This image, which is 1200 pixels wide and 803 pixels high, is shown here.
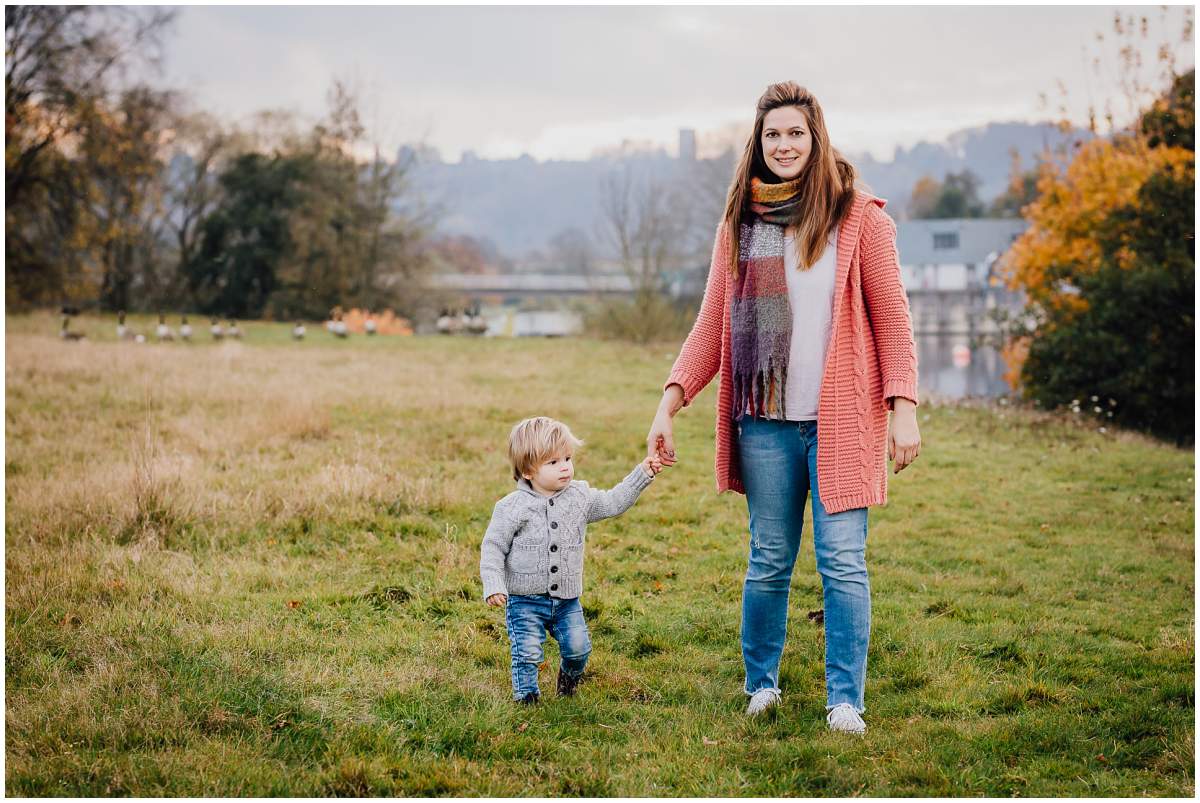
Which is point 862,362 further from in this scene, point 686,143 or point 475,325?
point 686,143

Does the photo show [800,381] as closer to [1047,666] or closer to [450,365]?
[1047,666]

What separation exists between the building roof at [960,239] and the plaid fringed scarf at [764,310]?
66348mm

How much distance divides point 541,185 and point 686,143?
1921 centimetres

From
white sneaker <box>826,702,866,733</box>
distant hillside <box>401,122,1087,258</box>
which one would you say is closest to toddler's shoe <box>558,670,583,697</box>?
white sneaker <box>826,702,866,733</box>

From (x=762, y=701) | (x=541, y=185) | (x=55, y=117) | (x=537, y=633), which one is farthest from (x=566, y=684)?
(x=541, y=185)

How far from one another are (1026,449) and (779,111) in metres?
8.64

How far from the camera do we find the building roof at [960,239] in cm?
6619

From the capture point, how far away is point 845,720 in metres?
3.49

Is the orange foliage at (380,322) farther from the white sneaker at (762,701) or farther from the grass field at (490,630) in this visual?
the white sneaker at (762,701)

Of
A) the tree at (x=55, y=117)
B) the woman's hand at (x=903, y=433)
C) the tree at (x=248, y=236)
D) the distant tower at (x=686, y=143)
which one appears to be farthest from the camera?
the distant tower at (x=686, y=143)

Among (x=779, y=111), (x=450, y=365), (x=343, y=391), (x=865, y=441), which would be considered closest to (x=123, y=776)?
(x=865, y=441)

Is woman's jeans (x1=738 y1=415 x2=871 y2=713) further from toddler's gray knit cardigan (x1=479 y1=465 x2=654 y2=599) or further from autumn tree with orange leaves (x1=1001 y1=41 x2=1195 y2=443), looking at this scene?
autumn tree with orange leaves (x1=1001 y1=41 x2=1195 y2=443)

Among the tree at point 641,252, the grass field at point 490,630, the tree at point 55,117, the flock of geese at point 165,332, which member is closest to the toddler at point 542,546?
the grass field at point 490,630

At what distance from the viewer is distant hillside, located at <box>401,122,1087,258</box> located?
3766cm
